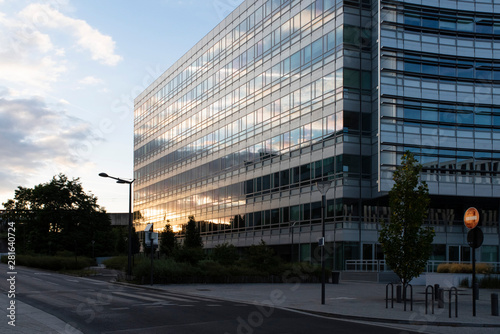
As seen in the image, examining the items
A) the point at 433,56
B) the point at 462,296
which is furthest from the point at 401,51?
the point at 462,296

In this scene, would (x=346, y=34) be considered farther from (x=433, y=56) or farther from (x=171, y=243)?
(x=171, y=243)

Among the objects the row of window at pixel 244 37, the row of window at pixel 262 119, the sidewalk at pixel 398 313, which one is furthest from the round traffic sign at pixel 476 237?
the row of window at pixel 244 37

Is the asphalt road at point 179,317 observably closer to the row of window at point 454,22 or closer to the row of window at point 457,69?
the row of window at point 457,69

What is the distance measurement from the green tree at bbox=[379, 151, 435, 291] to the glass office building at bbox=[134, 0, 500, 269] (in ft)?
65.7

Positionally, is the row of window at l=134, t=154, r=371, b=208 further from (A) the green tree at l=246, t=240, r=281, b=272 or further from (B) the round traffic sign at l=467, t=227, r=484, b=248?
(B) the round traffic sign at l=467, t=227, r=484, b=248

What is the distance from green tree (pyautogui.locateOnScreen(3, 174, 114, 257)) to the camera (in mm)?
78625

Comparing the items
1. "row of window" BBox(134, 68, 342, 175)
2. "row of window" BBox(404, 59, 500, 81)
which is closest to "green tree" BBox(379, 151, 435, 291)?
"row of window" BBox(134, 68, 342, 175)

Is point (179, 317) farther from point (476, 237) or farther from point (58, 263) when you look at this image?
point (58, 263)

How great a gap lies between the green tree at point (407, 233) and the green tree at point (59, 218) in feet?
206

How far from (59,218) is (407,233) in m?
68.1

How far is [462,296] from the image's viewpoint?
2533 cm

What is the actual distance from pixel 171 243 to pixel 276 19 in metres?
28.2

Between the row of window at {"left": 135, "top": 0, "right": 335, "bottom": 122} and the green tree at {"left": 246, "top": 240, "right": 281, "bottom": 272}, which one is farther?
the row of window at {"left": 135, "top": 0, "right": 335, "bottom": 122}

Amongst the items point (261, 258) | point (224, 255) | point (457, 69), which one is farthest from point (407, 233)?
point (457, 69)
